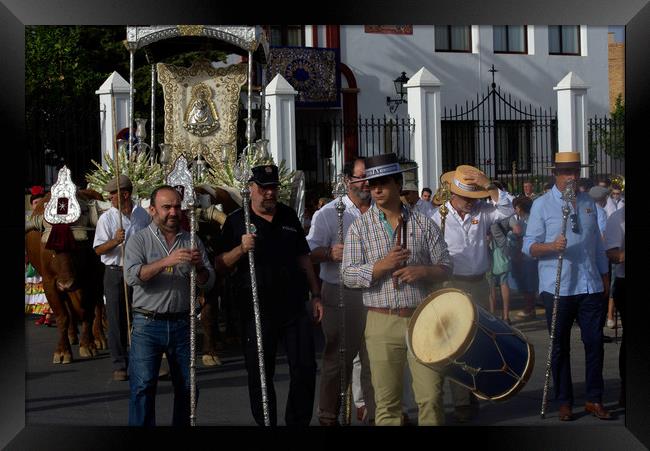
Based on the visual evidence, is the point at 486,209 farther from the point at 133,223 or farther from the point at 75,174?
the point at 75,174

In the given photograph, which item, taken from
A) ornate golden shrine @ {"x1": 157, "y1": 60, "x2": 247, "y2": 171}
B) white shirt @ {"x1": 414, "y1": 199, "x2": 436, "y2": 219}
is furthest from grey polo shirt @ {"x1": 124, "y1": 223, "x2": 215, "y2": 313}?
ornate golden shrine @ {"x1": 157, "y1": 60, "x2": 247, "y2": 171}

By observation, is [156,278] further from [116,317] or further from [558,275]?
[116,317]

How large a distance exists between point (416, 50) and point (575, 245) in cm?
1434

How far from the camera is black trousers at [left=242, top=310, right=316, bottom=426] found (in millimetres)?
7770

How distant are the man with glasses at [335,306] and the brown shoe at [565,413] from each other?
1.43m

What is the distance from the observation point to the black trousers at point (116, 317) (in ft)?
33.7

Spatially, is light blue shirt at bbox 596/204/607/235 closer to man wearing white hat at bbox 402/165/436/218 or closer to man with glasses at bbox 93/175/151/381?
man wearing white hat at bbox 402/165/436/218

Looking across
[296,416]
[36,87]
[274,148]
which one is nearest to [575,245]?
[296,416]

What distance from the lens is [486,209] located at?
9305 mm

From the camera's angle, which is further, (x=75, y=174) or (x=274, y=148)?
(x=274, y=148)

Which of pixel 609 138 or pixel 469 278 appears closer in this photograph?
pixel 469 278

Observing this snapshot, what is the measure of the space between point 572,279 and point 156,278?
10.0 ft

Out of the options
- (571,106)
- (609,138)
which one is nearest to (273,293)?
(609,138)

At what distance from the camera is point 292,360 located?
7.87 metres
